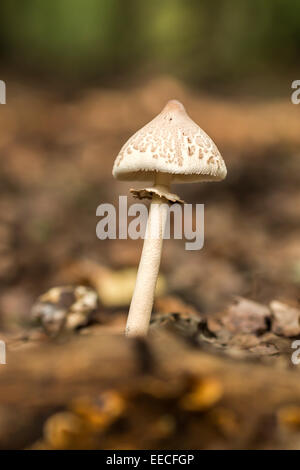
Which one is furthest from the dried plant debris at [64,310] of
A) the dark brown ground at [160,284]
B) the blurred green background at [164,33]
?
the blurred green background at [164,33]

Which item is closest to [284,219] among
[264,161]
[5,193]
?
[264,161]

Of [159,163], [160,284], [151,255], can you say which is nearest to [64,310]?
[151,255]

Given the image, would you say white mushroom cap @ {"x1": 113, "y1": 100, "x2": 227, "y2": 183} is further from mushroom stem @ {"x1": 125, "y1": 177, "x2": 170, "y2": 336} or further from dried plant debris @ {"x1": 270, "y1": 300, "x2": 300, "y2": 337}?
dried plant debris @ {"x1": 270, "y1": 300, "x2": 300, "y2": 337}

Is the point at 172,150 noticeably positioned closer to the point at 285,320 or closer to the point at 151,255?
the point at 151,255

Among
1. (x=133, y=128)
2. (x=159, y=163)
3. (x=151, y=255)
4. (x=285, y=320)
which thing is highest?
(x=133, y=128)

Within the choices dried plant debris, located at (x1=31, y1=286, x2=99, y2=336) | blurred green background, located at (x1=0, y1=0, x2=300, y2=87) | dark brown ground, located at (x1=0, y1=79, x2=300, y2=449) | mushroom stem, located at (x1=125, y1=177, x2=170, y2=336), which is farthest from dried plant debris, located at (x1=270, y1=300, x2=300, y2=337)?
blurred green background, located at (x1=0, y1=0, x2=300, y2=87)

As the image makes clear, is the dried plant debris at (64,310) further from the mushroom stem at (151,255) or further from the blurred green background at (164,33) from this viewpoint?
the blurred green background at (164,33)
